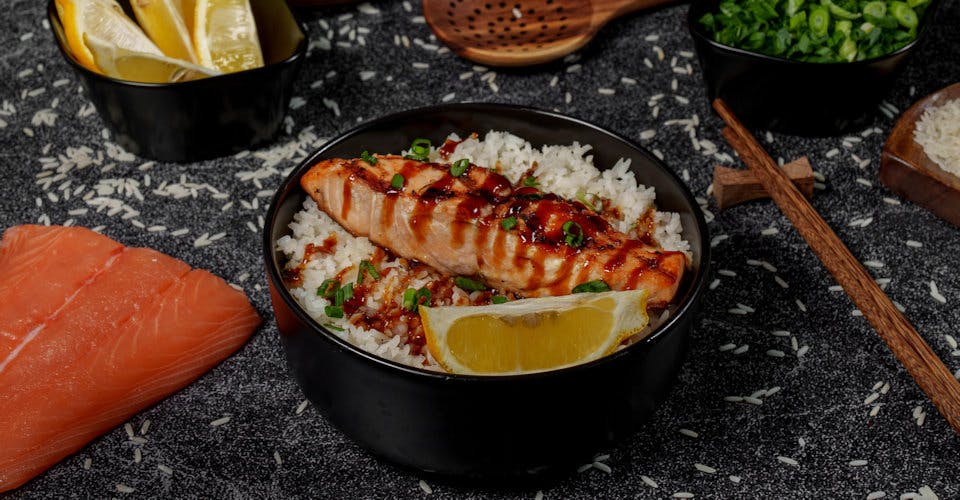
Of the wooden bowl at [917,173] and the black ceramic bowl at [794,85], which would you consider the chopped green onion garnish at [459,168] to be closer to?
Answer: the black ceramic bowl at [794,85]

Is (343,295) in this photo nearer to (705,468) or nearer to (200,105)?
(705,468)

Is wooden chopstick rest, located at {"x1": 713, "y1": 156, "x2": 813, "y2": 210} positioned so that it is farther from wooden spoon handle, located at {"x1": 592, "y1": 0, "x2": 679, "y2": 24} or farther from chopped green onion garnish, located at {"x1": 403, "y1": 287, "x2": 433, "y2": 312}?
chopped green onion garnish, located at {"x1": 403, "y1": 287, "x2": 433, "y2": 312}

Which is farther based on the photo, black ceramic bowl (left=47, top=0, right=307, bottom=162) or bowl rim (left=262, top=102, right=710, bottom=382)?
black ceramic bowl (left=47, top=0, right=307, bottom=162)

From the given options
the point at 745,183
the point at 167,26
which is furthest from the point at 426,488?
the point at 167,26

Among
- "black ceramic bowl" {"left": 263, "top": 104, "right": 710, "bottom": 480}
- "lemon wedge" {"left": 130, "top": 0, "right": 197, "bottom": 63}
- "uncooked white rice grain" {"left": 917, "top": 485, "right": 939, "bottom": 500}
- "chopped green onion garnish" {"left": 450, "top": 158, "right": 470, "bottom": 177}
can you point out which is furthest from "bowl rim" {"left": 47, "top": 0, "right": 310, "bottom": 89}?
"uncooked white rice grain" {"left": 917, "top": 485, "right": 939, "bottom": 500}

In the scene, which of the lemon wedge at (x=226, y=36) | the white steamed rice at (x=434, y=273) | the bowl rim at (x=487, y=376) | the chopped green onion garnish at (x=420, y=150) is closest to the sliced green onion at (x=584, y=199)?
the white steamed rice at (x=434, y=273)

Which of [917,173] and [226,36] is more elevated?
[226,36]

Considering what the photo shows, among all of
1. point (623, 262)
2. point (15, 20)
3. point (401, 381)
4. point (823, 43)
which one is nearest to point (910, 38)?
point (823, 43)
